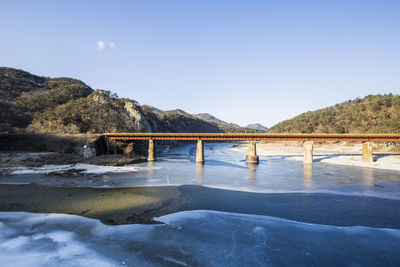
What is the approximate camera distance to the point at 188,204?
15.2 m

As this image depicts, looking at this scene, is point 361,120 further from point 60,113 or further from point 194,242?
point 60,113

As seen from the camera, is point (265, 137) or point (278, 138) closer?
point (265, 137)

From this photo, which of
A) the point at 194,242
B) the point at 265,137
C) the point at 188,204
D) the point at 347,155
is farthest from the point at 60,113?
the point at 347,155

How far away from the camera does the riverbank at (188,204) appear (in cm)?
1253

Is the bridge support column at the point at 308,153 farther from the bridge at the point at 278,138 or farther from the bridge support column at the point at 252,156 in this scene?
the bridge support column at the point at 252,156

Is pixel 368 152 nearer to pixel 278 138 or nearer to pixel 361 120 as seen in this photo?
pixel 278 138

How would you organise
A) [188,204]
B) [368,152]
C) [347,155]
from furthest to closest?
1. [347,155]
2. [368,152]
3. [188,204]

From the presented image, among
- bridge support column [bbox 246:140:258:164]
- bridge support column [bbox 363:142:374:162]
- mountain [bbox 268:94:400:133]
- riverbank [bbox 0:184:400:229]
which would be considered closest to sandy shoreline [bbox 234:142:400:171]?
bridge support column [bbox 363:142:374:162]

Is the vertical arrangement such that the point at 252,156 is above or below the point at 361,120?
below

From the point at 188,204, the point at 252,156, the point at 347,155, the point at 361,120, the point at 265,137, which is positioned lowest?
the point at 347,155

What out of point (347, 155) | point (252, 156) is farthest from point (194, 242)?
point (347, 155)

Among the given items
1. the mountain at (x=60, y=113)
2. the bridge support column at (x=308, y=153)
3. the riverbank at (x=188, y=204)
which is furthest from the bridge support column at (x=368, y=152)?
the mountain at (x=60, y=113)

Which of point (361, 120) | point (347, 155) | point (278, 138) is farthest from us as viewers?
point (361, 120)

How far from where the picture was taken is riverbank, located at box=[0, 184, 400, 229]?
1253 cm
